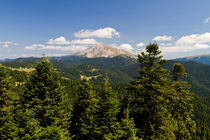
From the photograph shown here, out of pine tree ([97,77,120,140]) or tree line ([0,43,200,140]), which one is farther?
pine tree ([97,77,120,140])

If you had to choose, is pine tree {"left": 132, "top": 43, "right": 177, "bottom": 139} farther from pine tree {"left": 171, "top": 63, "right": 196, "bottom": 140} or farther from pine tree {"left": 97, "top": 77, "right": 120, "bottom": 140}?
pine tree {"left": 171, "top": 63, "right": 196, "bottom": 140}

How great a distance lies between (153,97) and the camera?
18438mm

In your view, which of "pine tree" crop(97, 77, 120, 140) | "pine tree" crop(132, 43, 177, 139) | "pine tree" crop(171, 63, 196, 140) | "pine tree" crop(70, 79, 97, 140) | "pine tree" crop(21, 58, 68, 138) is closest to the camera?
"pine tree" crop(132, 43, 177, 139)

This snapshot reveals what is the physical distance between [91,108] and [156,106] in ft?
39.6

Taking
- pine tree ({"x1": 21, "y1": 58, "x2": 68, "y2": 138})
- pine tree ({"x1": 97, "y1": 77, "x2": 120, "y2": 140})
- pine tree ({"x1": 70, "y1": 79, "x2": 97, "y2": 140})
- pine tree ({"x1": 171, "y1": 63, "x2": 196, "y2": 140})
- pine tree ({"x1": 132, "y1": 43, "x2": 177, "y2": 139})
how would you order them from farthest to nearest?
pine tree ({"x1": 171, "y1": 63, "x2": 196, "y2": 140})
pine tree ({"x1": 70, "y1": 79, "x2": 97, "y2": 140})
pine tree ({"x1": 21, "y1": 58, "x2": 68, "y2": 138})
pine tree ({"x1": 97, "y1": 77, "x2": 120, "y2": 140})
pine tree ({"x1": 132, "y1": 43, "x2": 177, "y2": 139})

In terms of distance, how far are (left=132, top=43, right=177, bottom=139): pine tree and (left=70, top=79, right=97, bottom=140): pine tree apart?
867cm

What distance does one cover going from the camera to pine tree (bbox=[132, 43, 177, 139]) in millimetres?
18188

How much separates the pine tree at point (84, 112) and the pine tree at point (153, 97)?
8.67 m

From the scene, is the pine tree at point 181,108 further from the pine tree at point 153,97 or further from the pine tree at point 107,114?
the pine tree at point 107,114

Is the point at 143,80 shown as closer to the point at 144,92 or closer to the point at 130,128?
the point at 144,92

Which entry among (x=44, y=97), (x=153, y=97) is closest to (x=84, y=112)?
(x=44, y=97)

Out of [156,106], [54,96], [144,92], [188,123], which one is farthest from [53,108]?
[188,123]

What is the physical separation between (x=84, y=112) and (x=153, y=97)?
41.7 ft

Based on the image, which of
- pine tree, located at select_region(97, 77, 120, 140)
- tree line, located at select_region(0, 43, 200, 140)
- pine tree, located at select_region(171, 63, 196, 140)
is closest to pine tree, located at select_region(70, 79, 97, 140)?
tree line, located at select_region(0, 43, 200, 140)
